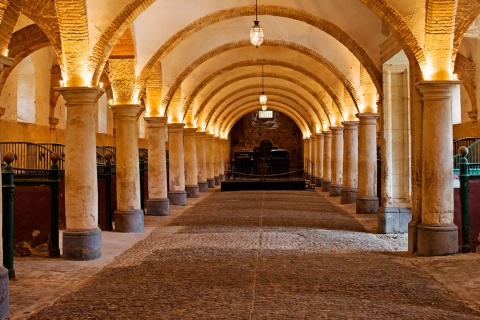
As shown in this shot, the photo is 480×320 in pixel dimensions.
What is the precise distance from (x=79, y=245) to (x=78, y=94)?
8.03ft

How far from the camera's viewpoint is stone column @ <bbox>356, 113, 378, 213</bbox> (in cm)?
1593

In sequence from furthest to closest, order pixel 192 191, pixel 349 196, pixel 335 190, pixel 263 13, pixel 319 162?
pixel 319 162 < pixel 335 190 < pixel 192 191 < pixel 349 196 < pixel 263 13

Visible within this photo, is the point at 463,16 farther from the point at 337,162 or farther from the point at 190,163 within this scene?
the point at 190,163

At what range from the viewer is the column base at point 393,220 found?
12.5m

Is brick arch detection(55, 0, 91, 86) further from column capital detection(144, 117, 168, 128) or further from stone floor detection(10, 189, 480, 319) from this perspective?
column capital detection(144, 117, 168, 128)

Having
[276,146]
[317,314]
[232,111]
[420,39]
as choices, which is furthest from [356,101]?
[276,146]

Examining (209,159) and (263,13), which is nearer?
(263,13)

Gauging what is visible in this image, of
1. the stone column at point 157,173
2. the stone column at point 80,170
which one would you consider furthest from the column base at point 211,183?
the stone column at point 80,170

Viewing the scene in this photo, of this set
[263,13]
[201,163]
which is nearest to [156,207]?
[263,13]

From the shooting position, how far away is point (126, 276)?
801 centimetres

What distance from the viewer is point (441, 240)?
9.23 meters

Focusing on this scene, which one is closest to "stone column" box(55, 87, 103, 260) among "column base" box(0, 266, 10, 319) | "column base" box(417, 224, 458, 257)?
"column base" box(0, 266, 10, 319)

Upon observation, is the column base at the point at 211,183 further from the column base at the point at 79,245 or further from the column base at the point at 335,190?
the column base at the point at 79,245

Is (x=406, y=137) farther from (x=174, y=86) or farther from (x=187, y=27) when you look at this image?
(x=174, y=86)
